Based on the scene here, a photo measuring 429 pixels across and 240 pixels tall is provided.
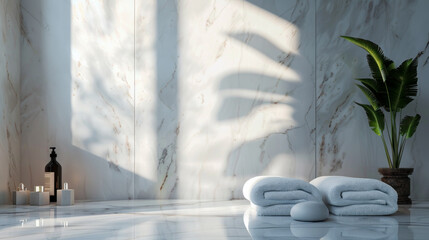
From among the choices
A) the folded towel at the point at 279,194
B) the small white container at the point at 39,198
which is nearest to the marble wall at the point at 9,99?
the small white container at the point at 39,198

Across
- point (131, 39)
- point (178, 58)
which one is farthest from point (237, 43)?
point (131, 39)

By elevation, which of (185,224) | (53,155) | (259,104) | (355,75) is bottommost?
(185,224)

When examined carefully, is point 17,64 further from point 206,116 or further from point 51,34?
point 206,116

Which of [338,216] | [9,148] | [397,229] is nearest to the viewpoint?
[397,229]

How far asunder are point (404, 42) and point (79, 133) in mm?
1659

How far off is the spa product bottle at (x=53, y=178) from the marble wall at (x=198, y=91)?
0.13 metres

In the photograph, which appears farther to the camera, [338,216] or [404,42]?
[404,42]

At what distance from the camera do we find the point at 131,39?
2600 mm

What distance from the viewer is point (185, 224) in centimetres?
169

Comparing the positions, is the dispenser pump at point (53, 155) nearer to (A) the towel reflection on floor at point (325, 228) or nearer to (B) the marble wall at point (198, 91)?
(B) the marble wall at point (198, 91)

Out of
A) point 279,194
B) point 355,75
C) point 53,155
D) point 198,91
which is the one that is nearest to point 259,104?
point 198,91

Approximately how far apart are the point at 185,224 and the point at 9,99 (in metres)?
1.29

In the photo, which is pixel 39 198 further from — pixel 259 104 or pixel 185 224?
pixel 259 104

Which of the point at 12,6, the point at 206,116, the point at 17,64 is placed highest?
the point at 12,6
